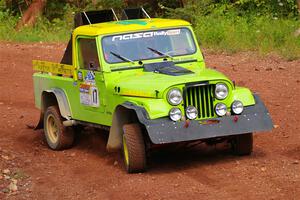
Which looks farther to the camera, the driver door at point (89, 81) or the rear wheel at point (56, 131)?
the rear wheel at point (56, 131)

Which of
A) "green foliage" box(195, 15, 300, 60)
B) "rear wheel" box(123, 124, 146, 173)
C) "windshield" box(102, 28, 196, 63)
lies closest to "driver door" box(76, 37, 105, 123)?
"windshield" box(102, 28, 196, 63)

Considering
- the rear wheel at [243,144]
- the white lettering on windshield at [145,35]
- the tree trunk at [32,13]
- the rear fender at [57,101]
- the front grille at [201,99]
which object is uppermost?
the white lettering on windshield at [145,35]

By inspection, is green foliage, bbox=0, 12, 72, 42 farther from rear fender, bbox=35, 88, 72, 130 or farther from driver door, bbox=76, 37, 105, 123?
driver door, bbox=76, 37, 105, 123

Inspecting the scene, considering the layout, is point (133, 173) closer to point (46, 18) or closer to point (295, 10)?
point (295, 10)

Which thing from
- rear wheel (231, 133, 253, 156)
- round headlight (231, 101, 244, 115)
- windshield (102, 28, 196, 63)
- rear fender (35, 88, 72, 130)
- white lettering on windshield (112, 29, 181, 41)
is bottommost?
rear wheel (231, 133, 253, 156)

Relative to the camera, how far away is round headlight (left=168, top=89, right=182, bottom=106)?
27.6 ft

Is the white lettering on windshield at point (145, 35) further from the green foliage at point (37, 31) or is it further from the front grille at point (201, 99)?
the green foliage at point (37, 31)

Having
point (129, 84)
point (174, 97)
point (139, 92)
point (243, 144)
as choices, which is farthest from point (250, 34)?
point (174, 97)

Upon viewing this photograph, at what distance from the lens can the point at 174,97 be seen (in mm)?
8438

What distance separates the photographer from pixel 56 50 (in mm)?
19547

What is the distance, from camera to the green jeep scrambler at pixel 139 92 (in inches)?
331

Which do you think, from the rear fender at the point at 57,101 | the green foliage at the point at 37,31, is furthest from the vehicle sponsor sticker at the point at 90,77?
the green foliage at the point at 37,31

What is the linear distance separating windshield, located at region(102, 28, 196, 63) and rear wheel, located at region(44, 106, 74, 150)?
1297 mm

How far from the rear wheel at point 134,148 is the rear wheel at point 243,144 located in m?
1.17
